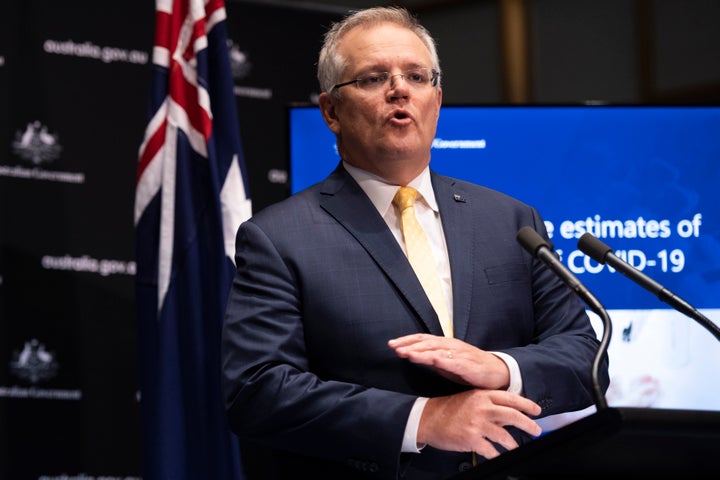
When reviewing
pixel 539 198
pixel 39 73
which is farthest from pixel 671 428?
pixel 39 73

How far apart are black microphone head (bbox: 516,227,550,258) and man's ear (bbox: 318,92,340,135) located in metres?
0.79

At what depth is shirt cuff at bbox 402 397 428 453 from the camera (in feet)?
6.78

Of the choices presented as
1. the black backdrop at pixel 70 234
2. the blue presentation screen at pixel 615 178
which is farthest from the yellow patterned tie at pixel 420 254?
the black backdrop at pixel 70 234

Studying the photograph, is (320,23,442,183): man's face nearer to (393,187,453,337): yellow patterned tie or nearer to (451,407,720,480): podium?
(393,187,453,337): yellow patterned tie

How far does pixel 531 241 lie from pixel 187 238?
1807 millimetres

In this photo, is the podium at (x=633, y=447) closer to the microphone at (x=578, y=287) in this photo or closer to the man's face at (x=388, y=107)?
the microphone at (x=578, y=287)

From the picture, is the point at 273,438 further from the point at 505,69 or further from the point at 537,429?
the point at 505,69

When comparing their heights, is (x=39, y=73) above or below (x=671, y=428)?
above

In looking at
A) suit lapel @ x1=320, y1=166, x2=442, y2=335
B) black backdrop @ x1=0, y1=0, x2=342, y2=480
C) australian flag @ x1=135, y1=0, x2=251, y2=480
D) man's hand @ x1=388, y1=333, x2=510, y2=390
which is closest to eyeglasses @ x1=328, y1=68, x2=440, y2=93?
suit lapel @ x1=320, y1=166, x2=442, y2=335

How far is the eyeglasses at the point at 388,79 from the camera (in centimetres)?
255

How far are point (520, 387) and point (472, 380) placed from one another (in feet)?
0.45

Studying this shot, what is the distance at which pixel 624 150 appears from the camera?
4.07 metres

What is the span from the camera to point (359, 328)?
7.46 ft

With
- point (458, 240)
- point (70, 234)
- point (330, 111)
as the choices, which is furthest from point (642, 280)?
point (70, 234)
